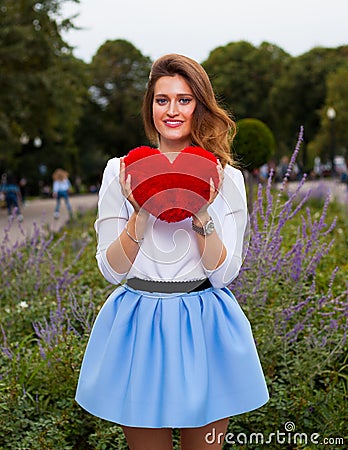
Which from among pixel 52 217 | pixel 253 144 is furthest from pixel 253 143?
pixel 52 217

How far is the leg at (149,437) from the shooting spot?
2236 millimetres

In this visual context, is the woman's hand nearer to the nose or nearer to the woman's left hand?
the woman's left hand

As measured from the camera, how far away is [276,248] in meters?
3.96

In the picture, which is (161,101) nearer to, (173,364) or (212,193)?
(212,193)

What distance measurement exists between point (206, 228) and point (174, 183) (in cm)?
18

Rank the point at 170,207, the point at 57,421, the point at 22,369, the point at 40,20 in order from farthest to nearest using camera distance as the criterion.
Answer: the point at 40,20, the point at 22,369, the point at 57,421, the point at 170,207

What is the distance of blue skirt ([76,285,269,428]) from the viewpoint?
7.13ft

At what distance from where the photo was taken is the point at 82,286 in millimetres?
5469

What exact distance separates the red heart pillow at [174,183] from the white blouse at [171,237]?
16 cm

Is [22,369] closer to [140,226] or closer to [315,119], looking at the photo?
[140,226]

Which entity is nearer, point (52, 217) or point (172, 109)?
point (172, 109)

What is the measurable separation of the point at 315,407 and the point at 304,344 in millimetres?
596

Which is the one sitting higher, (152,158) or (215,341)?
(152,158)

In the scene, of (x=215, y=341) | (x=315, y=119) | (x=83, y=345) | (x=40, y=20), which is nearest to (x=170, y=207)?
(x=215, y=341)
